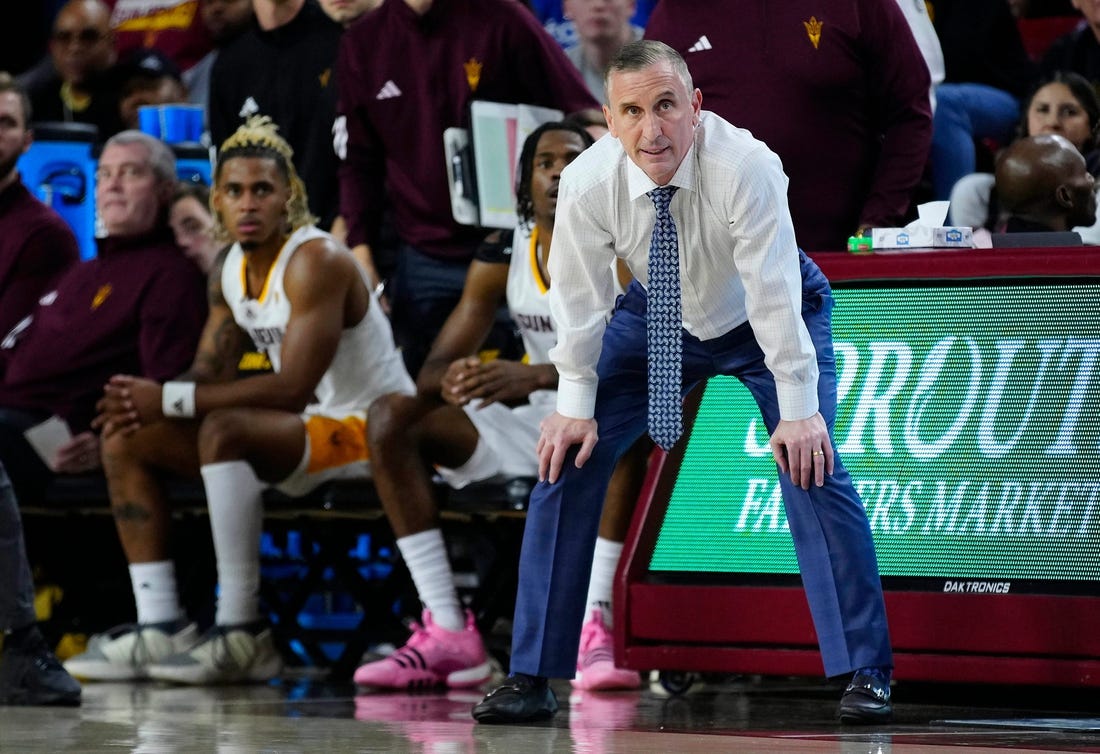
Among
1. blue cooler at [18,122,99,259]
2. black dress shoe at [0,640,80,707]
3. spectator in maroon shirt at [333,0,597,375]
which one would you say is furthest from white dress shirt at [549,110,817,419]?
blue cooler at [18,122,99,259]

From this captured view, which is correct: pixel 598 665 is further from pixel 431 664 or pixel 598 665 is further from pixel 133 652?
pixel 133 652

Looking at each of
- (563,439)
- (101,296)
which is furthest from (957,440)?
(101,296)

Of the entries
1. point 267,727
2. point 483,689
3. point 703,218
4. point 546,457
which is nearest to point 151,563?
point 483,689

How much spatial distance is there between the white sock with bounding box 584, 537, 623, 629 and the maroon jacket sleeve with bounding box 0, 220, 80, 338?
3010 mm

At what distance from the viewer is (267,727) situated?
454 centimetres

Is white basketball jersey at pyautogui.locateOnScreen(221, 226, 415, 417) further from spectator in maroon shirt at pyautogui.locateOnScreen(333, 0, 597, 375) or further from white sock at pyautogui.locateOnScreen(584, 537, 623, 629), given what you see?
white sock at pyautogui.locateOnScreen(584, 537, 623, 629)

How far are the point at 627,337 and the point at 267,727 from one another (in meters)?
1.28

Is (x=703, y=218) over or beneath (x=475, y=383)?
over

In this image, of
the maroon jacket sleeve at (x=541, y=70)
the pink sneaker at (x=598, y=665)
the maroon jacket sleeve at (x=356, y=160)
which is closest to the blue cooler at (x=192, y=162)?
the maroon jacket sleeve at (x=356, y=160)

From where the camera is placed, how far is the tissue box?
4781mm

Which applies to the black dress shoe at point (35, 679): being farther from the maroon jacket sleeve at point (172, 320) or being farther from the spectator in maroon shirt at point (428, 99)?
the spectator in maroon shirt at point (428, 99)

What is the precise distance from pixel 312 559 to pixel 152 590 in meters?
0.56

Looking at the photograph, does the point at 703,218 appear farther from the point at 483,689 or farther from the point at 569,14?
the point at 569,14

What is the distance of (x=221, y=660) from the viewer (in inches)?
242
